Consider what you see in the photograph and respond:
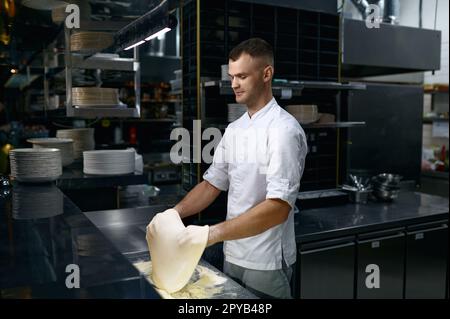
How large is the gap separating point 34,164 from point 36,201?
380mm

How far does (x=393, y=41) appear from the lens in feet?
12.5

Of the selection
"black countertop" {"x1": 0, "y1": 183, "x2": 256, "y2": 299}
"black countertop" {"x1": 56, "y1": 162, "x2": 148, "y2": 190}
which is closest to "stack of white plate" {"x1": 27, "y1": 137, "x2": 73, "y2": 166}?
"black countertop" {"x1": 56, "y1": 162, "x2": 148, "y2": 190}

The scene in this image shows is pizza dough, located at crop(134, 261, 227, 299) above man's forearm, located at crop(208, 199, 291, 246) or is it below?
below

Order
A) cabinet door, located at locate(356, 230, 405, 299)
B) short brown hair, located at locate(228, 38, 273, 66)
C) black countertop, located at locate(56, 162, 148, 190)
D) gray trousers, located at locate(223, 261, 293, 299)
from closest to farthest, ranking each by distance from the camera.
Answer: short brown hair, located at locate(228, 38, 273, 66)
gray trousers, located at locate(223, 261, 293, 299)
black countertop, located at locate(56, 162, 148, 190)
cabinet door, located at locate(356, 230, 405, 299)

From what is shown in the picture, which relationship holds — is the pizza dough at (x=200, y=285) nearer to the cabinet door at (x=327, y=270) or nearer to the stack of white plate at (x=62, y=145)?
the cabinet door at (x=327, y=270)

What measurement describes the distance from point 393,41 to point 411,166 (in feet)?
4.28

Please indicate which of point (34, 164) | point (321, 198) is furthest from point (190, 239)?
point (321, 198)

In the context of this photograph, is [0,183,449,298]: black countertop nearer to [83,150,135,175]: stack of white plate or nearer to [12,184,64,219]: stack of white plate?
[12,184,64,219]: stack of white plate

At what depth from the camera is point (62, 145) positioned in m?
2.91

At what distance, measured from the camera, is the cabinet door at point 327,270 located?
2.63 metres

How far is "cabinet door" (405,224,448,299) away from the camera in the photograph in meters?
3.07

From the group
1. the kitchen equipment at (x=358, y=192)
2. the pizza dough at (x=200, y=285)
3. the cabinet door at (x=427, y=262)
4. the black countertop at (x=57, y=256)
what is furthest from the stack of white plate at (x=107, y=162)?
the cabinet door at (x=427, y=262)

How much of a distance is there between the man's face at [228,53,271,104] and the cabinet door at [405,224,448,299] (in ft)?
6.08

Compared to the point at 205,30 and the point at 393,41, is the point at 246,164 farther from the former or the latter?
the point at 393,41
